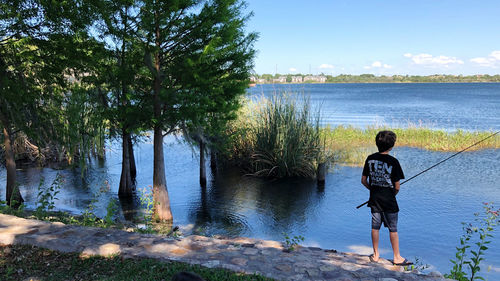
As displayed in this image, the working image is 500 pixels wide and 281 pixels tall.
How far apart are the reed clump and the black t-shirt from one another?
938cm

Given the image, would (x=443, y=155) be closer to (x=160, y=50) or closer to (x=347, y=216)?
(x=347, y=216)

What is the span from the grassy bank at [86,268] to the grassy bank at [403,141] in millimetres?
13237

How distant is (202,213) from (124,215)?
2.20 meters

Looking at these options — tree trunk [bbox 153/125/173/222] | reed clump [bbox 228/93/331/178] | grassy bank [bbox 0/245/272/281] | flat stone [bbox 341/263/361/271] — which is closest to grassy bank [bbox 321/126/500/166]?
reed clump [bbox 228/93/331/178]

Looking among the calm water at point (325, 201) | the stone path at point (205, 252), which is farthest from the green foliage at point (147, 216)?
the stone path at point (205, 252)

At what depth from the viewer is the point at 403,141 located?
67.7ft

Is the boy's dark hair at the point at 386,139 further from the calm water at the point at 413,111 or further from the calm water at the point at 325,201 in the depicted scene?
the calm water at the point at 413,111

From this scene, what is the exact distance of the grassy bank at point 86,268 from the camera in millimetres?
4148

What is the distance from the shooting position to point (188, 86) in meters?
9.04

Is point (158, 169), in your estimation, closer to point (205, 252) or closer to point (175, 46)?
point (175, 46)

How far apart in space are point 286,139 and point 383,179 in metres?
9.56

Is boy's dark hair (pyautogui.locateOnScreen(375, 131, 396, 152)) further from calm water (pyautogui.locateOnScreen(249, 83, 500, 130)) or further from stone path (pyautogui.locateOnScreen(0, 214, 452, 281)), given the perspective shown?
calm water (pyautogui.locateOnScreen(249, 83, 500, 130))

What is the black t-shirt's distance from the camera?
473 centimetres

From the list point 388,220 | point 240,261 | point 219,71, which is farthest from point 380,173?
point 219,71
